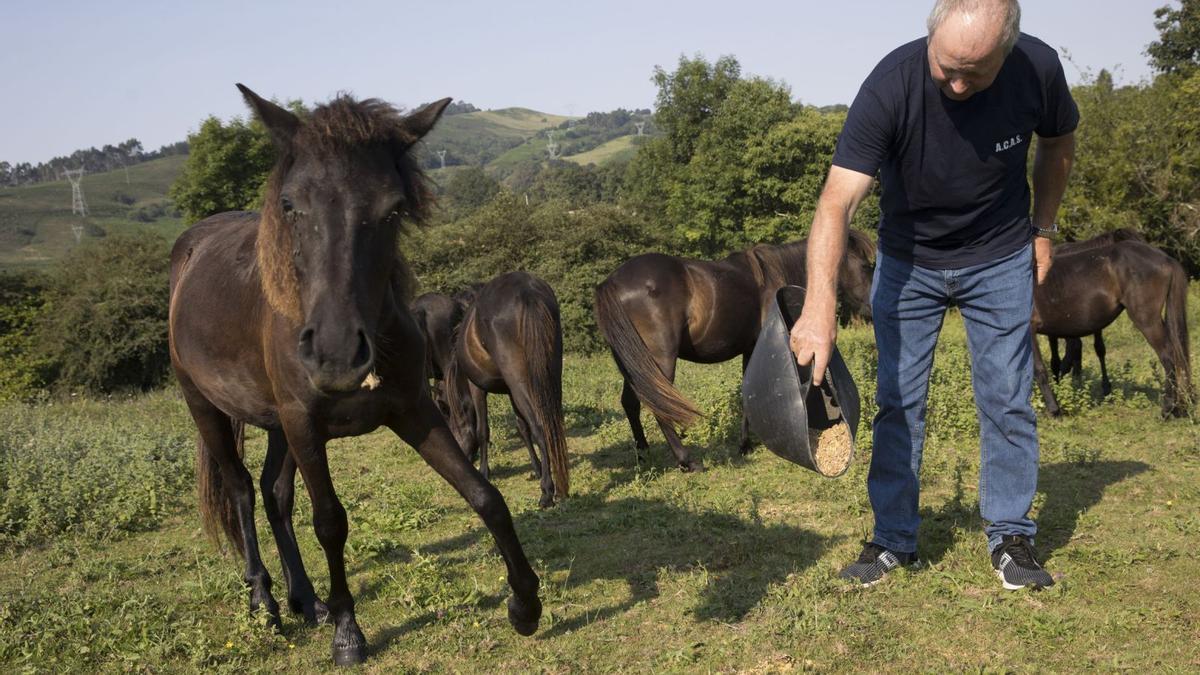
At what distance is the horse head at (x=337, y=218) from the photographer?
8.79ft

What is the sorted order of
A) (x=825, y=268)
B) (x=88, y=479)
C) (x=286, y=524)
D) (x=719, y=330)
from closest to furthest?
1. (x=825, y=268)
2. (x=286, y=524)
3. (x=88, y=479)
4. (x=719, y=330)

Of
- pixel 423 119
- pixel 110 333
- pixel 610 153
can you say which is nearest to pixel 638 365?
pixel 423 119

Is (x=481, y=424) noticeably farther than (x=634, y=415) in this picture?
No

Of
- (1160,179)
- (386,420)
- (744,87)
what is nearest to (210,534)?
(386,420)

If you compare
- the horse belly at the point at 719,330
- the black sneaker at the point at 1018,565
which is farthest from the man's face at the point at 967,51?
the horse belly at the point at 719,330

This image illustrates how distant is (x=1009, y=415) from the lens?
3.79 m

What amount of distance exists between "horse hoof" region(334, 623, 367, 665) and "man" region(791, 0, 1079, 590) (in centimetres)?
228

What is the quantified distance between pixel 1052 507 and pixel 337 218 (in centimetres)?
431

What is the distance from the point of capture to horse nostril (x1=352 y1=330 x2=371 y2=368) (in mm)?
2664

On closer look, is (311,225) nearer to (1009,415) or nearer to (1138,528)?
(1009,415)

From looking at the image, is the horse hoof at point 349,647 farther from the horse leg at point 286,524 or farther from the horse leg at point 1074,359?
the horse leg at point 1074,359

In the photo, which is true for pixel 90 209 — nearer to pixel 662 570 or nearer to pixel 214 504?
pixel 214 504

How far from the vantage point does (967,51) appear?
306 cm

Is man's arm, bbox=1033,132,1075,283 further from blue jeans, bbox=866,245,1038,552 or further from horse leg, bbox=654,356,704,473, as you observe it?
horse leg, bbox=654,356,704,473
